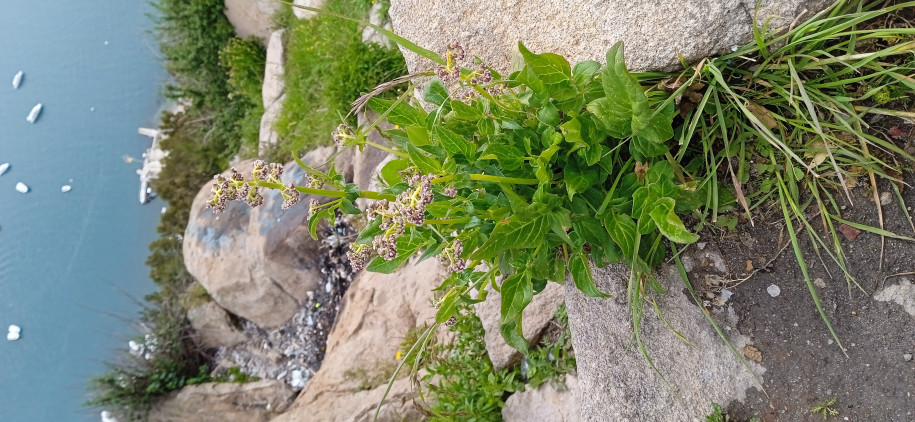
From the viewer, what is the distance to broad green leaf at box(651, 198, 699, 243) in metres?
1.58

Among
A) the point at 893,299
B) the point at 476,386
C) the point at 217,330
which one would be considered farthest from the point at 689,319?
the point at 217,330

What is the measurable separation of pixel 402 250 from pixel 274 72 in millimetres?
5455

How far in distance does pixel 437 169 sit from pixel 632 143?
0.63 meters

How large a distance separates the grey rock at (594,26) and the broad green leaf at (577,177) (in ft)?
1.37

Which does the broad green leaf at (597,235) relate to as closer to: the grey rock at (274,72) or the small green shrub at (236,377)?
the small green shrub at (236,377)

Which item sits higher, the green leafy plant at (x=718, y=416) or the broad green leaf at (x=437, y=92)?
the broad green leaf at (x=437, y=92)

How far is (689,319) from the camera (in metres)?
2.09

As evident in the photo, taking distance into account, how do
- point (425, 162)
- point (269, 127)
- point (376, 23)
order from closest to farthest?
point (425, 162) < point (376, 23) < point (269, 127)

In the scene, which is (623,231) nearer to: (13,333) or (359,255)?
(359,255)

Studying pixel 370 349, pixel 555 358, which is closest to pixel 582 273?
pixel 555 358

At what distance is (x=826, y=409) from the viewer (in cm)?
183

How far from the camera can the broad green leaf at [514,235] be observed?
65.6 inches

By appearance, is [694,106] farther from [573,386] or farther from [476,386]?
[476,386]

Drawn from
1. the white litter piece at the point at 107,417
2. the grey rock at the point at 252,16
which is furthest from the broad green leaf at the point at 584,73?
the white litter piece at the point at 107,417
